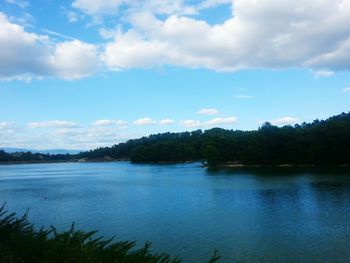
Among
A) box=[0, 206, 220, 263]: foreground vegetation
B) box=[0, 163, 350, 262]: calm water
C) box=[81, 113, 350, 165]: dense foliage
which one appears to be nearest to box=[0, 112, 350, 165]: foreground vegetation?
box=[81, 113, 350, 165]: dense foliage

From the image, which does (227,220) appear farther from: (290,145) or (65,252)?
(290,145)

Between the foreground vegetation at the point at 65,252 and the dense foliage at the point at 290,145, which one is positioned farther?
the dense foliage at the point at 290,145

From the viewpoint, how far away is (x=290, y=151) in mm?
90938

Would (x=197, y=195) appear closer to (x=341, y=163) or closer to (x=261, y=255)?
(x=261, y=255)

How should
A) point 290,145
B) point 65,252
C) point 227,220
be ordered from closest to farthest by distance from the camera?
point 65,252 → point 227,220 → point 290,145

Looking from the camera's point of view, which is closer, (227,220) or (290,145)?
(227,220)

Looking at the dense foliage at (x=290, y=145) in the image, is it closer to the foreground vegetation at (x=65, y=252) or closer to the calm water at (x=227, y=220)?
the calm water at (x=227, y=220)

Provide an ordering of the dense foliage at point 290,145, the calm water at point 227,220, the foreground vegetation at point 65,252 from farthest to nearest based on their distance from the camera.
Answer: the dense foliage at point 290,145 → the calm water at point 227,220 → the foreground vegetation at point 65,252

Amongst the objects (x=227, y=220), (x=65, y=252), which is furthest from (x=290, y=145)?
(x=65, y=252)

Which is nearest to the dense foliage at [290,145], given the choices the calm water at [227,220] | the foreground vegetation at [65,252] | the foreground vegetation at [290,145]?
the foreground vegetation at [290,145]

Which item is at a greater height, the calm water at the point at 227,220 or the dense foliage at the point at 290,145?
A: the dense foliage at the point at 290,145

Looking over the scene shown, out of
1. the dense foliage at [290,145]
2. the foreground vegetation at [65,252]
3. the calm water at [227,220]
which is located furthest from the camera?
the dense foliage at [290,145]

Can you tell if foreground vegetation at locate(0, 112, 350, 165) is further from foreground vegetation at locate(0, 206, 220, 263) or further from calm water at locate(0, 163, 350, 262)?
foreground vegetation at locate(0, 206, 220, 263)

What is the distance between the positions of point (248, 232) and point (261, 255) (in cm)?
454
